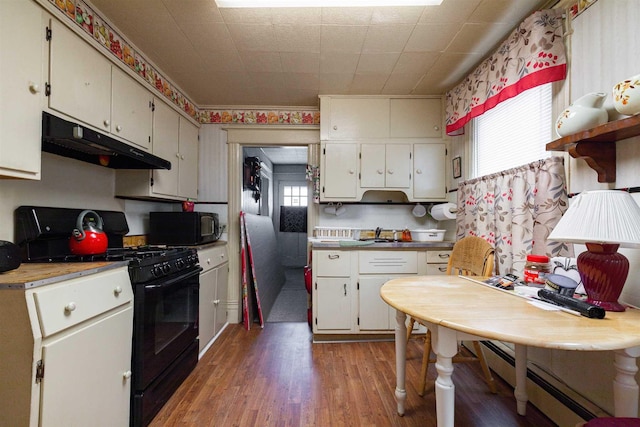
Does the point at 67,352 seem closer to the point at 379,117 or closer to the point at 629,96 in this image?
the point at 629,96

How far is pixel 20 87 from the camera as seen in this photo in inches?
48.0

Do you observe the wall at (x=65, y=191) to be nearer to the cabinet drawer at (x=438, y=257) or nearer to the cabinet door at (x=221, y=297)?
the cabinet door at (x=221, y=297)

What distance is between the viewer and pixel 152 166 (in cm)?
211

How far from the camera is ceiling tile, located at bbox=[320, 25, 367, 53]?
185cm

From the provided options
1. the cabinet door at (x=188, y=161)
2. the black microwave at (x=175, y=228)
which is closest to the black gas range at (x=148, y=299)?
the black microwave at (x=175, y=228)

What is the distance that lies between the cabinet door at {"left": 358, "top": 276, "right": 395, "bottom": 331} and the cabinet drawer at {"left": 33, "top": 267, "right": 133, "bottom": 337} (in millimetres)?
1812

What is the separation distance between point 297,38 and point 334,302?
7.09 ft

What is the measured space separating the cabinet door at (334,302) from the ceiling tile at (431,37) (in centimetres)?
196

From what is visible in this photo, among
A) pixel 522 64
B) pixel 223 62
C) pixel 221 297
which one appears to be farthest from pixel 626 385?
pixel 223 62

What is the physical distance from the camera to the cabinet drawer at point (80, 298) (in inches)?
40.4

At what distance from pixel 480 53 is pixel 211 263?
2.82 metres

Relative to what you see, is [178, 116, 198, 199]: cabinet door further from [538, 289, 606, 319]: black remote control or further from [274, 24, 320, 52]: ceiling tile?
[538, 289, 606, 319]: black remote control

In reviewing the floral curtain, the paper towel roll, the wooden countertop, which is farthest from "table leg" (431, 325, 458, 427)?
the paper towel roll

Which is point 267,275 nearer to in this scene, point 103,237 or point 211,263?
point 211,263
